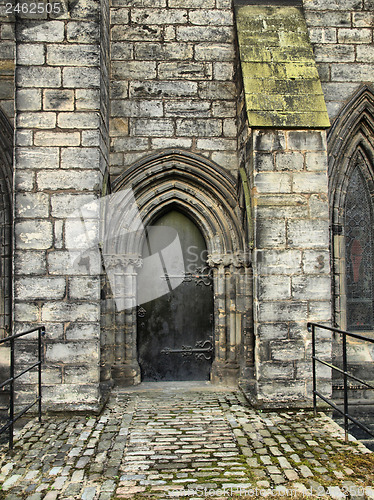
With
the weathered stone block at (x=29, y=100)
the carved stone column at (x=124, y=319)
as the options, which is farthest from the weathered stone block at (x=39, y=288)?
the weathered stone block at (x=29, y=100)

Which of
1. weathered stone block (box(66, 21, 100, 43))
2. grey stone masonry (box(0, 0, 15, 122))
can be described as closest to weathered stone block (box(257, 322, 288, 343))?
weathered stone block (box(66, 21, 100, 43))

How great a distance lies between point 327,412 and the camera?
410 centimetres

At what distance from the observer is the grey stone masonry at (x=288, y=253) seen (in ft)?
13.6

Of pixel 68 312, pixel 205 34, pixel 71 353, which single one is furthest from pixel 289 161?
pixel 71 353

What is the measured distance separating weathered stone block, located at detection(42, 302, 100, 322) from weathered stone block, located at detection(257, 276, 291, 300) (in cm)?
168

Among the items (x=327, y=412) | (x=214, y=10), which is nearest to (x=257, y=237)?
(x=327, y=412)

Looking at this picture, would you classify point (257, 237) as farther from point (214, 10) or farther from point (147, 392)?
point (214, 10)

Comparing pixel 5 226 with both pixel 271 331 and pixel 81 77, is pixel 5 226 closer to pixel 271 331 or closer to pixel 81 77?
pixel 81 77

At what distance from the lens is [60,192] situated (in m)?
4.18

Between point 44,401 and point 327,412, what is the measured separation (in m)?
2.83

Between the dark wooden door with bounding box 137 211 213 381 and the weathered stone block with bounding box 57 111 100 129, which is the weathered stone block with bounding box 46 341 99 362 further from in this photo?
the weathered stone block with bounding box 57 111 100 129

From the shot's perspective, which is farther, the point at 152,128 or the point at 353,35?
the point at 353,35

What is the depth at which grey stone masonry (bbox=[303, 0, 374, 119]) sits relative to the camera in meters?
5.17

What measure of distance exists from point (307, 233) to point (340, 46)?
2.69 m
